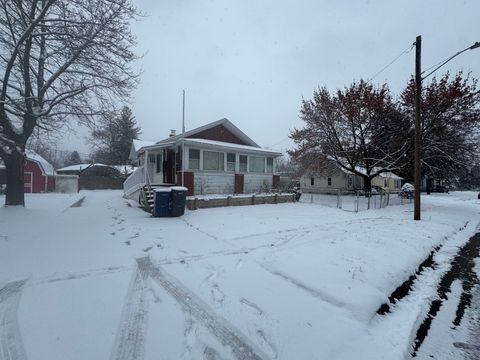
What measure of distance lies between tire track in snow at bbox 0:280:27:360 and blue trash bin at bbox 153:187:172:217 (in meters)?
6.29

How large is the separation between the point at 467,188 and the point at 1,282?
6703cm

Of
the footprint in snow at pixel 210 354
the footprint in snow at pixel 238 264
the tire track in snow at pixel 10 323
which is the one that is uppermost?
the footprint in snow at pixel 238 264

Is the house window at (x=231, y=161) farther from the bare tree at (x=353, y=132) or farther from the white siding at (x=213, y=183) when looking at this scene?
the bare tree at (x=353, y=132)

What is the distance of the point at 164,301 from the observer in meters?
3.60

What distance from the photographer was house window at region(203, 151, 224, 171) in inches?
606

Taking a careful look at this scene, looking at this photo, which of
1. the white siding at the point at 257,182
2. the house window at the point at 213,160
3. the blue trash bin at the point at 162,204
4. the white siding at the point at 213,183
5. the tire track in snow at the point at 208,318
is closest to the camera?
the tire track in snow at the point at 208,318

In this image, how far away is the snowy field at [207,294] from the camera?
8.89 ft

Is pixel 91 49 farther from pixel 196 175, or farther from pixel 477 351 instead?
pixel 477 351

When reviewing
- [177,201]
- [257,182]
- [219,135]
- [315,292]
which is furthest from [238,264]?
[219,135]

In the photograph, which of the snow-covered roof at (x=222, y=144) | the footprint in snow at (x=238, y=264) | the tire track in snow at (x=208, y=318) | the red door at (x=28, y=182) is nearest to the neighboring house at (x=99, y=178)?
the red door at (x=28, y=182)

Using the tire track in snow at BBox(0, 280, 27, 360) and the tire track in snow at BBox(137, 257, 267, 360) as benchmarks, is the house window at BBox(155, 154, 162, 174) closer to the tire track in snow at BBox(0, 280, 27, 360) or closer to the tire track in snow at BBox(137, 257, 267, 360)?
the tire track in snow at BBox(137, 257, 267, 360)

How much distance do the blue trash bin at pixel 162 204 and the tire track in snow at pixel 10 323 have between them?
6.29 meters

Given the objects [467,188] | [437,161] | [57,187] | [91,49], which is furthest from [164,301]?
[467,188]

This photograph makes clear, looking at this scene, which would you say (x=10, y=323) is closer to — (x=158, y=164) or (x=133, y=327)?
(x=133, y=327)
